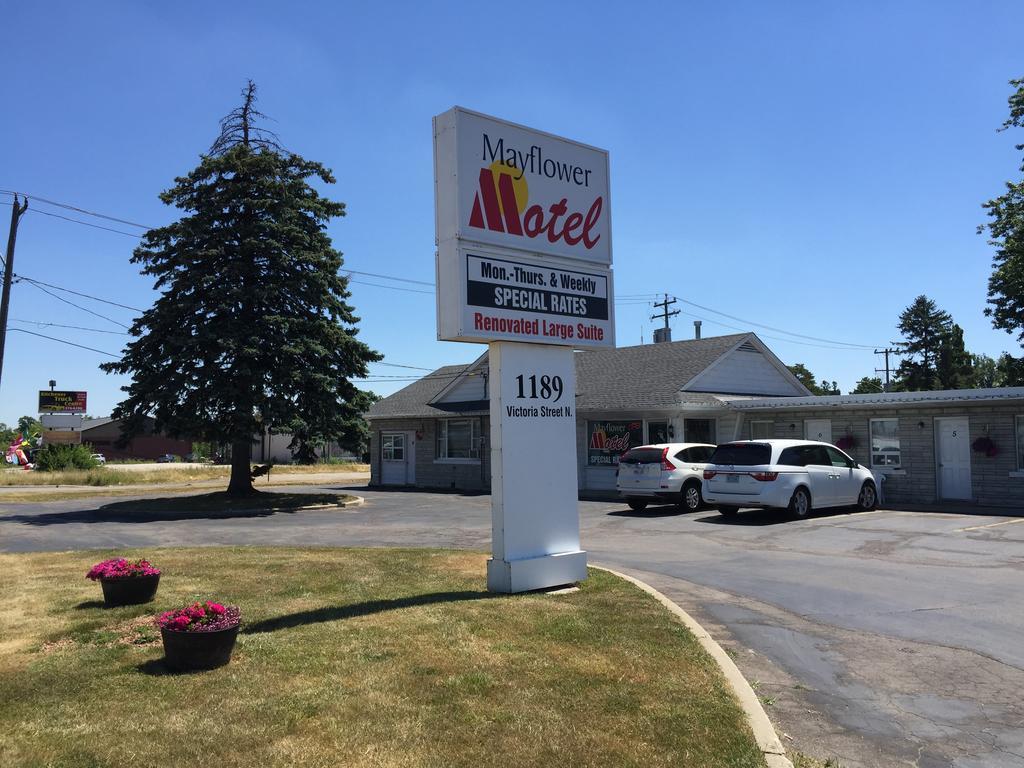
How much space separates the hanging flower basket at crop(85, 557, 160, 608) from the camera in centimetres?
804

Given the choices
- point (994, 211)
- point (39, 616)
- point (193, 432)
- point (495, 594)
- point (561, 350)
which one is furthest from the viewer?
point (994, 211)

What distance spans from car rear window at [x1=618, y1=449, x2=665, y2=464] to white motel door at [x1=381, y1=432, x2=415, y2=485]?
1624 centimetres

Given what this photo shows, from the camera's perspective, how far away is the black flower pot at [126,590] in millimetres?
8039

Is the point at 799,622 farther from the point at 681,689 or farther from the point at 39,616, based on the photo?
the point at 39,616

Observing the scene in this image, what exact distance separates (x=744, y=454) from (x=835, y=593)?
806 cm

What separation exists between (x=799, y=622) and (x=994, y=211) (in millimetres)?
30851

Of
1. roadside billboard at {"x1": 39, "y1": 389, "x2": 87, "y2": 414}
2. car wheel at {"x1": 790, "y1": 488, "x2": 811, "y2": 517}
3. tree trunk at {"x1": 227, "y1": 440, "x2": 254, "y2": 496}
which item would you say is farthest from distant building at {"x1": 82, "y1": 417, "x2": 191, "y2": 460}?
car wheel at {"x1": 790, "y1": 488, "x2": 811, "y2": 517}

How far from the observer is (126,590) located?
8078mm

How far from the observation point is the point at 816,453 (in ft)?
58.3

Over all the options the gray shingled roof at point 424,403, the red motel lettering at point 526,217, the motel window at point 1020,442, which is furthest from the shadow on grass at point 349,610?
the gray shingled roof at point 424,403

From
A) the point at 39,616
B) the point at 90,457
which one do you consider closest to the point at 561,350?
the point at 39,616

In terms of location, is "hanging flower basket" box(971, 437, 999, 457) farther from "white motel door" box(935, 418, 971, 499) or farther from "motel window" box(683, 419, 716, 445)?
"motel window" box(683, 419, 716, 445)

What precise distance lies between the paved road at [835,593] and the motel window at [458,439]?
10.7m

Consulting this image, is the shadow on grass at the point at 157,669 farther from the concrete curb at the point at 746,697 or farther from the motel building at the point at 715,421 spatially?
the motel building at the point at 715,421
